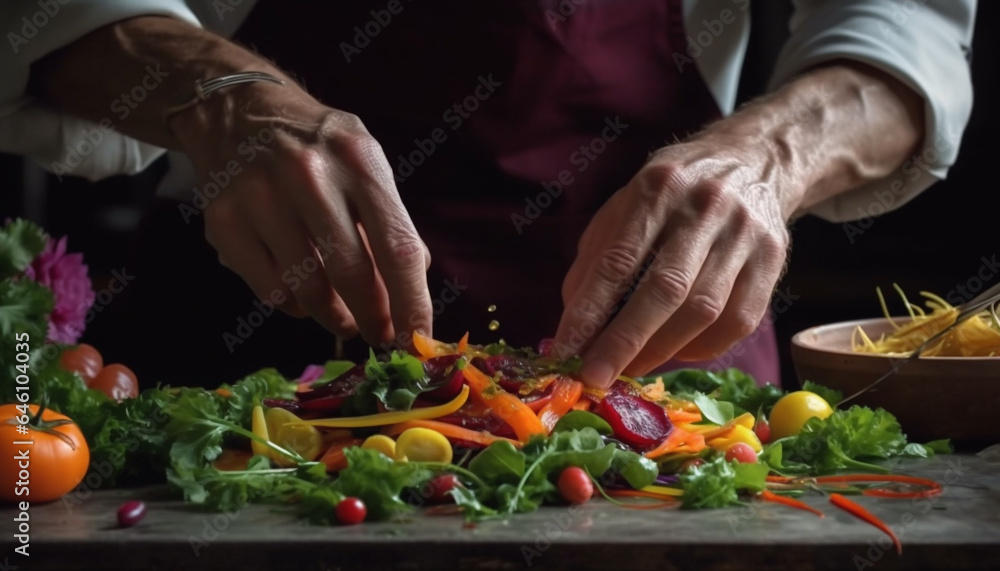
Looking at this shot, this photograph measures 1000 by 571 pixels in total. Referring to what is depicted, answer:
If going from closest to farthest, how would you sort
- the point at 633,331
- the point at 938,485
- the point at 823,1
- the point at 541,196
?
the point at 938,485
the point at 633,331
the point at 541,196
the point at 823,1

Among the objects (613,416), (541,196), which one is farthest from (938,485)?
(541,196)

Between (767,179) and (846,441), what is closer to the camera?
(846,441)

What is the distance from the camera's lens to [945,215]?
14.3ft

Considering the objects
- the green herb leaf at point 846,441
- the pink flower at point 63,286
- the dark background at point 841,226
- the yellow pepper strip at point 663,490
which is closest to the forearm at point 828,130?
the green herb leaf at point 846,441

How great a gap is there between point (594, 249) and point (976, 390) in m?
0.60

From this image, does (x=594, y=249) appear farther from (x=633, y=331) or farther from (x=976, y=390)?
(x=976, y=390)

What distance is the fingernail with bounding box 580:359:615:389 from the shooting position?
61.7 inches

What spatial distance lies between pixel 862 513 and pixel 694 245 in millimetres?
502

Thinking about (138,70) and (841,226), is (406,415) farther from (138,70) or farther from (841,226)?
(841,226)

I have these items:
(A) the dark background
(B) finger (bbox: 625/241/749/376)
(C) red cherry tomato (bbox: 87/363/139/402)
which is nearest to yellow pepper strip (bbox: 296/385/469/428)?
(B) finger (bbox: 625/241/749/376)

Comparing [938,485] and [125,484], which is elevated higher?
[938,485]

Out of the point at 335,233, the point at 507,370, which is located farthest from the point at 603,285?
the point at 335,233

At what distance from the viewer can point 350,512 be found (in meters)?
1.24

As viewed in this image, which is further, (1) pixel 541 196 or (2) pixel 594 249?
(1) pixel 541 196
